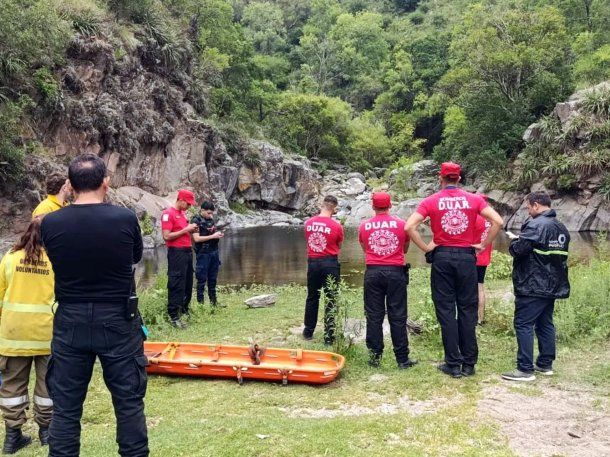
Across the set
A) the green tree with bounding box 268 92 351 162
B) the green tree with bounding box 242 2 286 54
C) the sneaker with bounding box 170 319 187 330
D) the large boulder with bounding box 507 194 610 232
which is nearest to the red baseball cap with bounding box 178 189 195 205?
the sneaker with bounding box 170 319 187 330

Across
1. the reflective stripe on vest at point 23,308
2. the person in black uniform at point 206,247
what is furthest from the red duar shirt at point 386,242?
the person in black uniform at point 206,247

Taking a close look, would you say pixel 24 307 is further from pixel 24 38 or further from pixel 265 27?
pixel 265 27

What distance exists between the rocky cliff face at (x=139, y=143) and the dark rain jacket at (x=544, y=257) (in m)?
18.9

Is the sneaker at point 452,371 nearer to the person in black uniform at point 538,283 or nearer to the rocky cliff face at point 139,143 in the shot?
the person in black uniform at point 538,283

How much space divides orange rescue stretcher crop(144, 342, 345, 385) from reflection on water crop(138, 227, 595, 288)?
7.89 m

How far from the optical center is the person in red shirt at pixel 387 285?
5.67m

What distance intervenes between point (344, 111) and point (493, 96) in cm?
1753

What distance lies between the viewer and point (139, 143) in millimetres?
27828

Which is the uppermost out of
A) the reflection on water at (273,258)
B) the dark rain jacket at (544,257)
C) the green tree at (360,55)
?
the green tree at (360,55)

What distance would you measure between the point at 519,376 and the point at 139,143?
84.9ft

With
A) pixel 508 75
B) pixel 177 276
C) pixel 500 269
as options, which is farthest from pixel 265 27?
pixel 177 276

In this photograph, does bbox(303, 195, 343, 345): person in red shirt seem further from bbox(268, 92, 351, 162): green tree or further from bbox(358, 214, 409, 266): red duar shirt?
bbox(268, 92, 351, 162): green tree

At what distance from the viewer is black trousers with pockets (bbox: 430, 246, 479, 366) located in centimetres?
528

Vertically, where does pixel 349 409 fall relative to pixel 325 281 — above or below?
below
